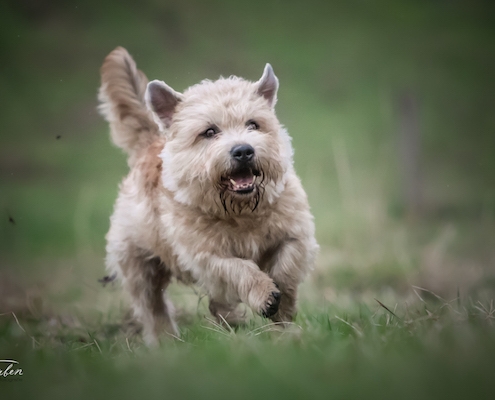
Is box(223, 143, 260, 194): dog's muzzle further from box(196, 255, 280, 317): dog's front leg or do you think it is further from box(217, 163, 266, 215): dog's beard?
box(196, 255, 280, 317): dog's front leg

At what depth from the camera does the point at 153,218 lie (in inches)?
195

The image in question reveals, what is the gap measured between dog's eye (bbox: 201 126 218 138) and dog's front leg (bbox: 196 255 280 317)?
833mm

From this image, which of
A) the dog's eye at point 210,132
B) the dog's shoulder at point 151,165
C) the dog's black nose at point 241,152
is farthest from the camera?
the dog's shoulder at point 151,165

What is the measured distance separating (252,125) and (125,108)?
5.63 ft

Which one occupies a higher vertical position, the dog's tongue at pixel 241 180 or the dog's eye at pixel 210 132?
the dog's eye at pixel 210 132

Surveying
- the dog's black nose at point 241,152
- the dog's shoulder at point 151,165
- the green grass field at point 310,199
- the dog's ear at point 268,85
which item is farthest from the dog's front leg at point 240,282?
the dog's ear at point 268,85

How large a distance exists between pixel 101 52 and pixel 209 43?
1902 mm

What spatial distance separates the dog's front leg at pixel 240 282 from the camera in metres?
4.05

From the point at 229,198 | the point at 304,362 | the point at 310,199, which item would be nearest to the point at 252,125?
the point at 229,198

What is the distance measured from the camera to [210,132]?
14.1 feet

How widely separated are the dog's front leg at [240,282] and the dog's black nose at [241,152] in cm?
73

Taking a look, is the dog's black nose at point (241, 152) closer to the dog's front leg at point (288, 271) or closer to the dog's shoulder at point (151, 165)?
the dog's front leg at point (288, 271)

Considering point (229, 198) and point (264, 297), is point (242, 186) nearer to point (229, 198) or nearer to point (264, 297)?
point (229, 198)

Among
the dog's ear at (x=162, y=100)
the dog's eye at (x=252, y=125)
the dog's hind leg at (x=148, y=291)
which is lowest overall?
the dog's hind leg at (x=148, y=291)
